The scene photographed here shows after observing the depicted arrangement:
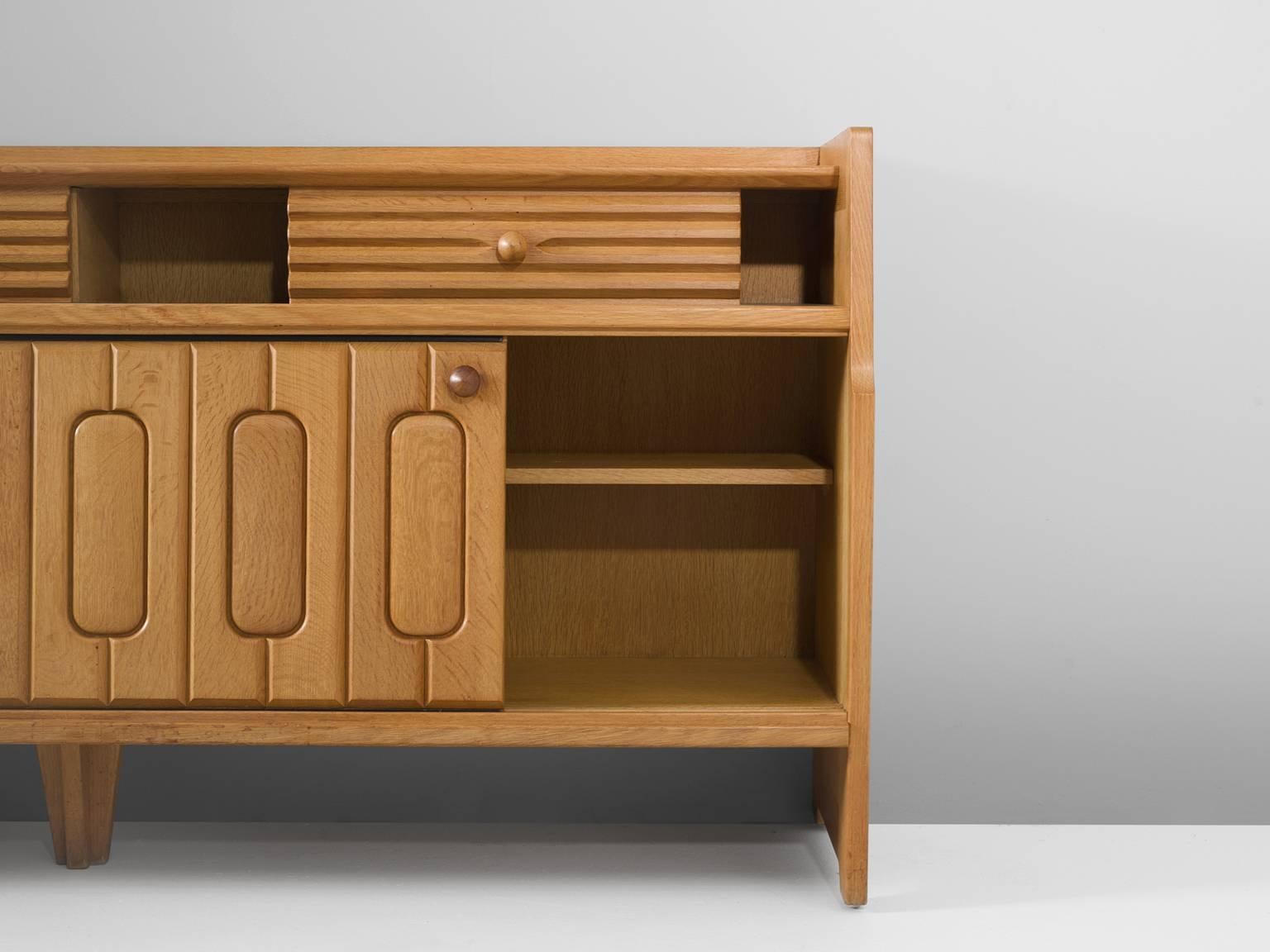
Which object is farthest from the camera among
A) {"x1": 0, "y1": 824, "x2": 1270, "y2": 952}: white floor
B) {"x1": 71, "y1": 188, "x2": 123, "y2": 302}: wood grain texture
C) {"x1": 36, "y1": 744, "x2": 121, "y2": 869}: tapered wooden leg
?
{"x1": 36, "y1": 744, "x2": 121, "y2": 869}: tapered wooden leg

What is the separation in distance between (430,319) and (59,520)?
61 cm

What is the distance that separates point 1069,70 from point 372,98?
4.15 feet

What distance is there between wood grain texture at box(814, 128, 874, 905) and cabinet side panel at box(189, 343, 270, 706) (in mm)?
853

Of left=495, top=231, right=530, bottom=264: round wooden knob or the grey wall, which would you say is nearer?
left=495, top=231, right=530, bottom=264: round wooden knob

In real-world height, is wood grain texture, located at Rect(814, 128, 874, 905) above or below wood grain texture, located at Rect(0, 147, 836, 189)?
below

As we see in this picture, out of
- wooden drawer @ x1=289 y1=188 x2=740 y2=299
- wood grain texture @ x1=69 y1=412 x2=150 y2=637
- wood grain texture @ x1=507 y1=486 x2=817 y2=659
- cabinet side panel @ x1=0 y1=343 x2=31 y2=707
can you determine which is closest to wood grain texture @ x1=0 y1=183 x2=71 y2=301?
cabinet side panel @ x1=0 y1=343 x2=31 y2=707

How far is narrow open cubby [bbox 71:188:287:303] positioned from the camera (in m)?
2.10

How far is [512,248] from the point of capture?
1771 mm

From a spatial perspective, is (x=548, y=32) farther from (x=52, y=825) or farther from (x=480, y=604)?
(x=52, y=825)

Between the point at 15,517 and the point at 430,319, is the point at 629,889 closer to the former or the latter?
the point at 430,319

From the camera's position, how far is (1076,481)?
222cm

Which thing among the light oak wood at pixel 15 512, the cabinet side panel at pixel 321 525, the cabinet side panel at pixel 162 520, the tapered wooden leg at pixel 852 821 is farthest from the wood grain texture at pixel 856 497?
the light oak wood at pixel 15 512

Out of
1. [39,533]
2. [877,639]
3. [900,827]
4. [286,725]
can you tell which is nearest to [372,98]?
[39,533]

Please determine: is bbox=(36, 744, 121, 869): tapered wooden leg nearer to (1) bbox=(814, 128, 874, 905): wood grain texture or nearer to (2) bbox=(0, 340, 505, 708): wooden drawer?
(2) bbox=(0, 340, 505, 708): wooden drawer
